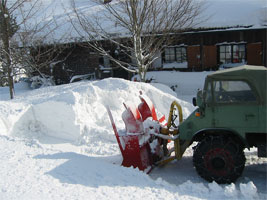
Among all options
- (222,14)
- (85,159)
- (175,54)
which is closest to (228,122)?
(85,159)

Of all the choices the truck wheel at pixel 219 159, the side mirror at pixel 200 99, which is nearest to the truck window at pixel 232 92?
the side mirror at pixel 200 99

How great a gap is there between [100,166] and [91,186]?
796 millimetres

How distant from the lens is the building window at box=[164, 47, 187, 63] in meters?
17.0

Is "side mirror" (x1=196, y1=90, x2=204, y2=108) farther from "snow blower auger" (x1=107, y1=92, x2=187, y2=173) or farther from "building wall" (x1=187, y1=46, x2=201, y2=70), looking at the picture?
"building wall" (x1=187, y1=46, x2=201, y2=70)

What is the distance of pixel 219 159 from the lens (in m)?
4.73

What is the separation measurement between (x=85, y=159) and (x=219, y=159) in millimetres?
2459

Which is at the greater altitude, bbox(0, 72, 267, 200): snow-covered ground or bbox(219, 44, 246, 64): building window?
bbox(219, 44, 246, 64): building window

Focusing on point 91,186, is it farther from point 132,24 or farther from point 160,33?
point 160,33

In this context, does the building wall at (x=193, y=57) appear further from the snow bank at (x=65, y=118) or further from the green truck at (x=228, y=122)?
the green truck at (x=228, y=122)

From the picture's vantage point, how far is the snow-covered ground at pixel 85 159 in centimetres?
420

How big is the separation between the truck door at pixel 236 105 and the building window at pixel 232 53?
12.4m

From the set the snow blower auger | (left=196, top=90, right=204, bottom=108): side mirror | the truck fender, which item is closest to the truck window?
(left=196, top=90, right=204, bottom=108): side mirror

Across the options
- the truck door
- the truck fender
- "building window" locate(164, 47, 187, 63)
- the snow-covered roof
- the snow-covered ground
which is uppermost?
the snow-covered roof

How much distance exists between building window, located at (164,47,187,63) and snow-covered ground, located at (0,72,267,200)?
7.86m
